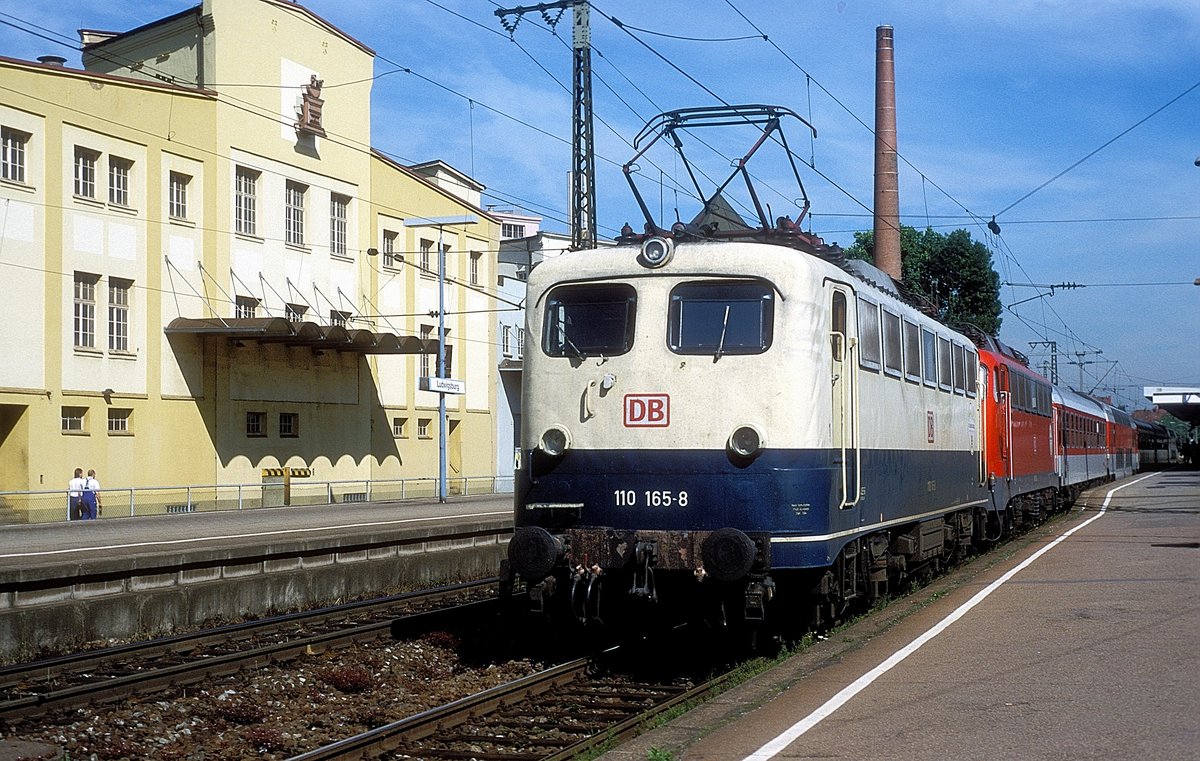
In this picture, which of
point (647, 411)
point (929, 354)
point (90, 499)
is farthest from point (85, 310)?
point (647, 411)

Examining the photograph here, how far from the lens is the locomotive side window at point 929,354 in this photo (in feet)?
48.4

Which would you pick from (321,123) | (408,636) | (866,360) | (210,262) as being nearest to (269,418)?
(210,262)

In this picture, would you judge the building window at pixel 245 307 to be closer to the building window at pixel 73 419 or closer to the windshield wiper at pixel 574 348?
the building window at pixel 73 419

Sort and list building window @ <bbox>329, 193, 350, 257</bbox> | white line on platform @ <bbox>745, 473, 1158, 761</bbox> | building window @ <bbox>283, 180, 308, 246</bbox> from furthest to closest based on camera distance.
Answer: building window @ <bbox>329, 193, 350, 257</bbox> → building window @ <bbox>283, 180, 308, 246</bbox> → white line on platform @ <bbox>745, 473, 1158, 761</bbox>

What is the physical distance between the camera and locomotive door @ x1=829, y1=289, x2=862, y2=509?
1089cm

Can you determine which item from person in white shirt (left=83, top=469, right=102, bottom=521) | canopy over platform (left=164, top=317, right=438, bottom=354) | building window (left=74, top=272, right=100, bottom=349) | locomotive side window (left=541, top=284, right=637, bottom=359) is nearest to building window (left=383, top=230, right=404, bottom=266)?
canopy over platform (left=164, top=317, right=438, bottom=354)

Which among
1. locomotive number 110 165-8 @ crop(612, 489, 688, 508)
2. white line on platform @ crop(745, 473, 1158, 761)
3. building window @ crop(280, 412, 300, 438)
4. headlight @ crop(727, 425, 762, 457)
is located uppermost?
building window @ crop(280, 412, 300, 438)

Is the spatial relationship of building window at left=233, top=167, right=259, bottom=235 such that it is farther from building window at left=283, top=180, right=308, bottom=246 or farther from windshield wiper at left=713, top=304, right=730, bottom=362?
windshield wiper at left=713, top=304, right=730, bottom=362

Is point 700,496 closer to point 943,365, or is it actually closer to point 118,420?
point 943,365

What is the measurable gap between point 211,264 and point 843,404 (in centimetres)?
2802

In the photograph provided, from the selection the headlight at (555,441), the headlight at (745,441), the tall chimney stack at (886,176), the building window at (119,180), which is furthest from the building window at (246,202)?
the headlight at (745,441)

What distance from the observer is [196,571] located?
14414 mm

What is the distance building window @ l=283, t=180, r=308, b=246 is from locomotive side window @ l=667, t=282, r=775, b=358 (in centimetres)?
2989

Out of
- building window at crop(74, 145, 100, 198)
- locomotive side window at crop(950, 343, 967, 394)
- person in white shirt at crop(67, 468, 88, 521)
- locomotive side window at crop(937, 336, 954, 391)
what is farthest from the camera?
building window at crop(74, 145, 100, 198)
